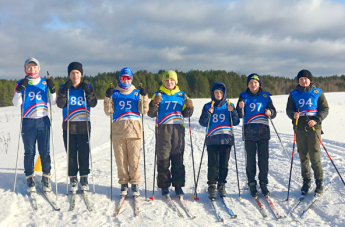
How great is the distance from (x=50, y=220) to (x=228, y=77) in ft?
234

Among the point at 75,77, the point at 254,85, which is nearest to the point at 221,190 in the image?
the point at 254,85

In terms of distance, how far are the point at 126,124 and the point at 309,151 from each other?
3318 millimetres

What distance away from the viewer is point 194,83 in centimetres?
6988

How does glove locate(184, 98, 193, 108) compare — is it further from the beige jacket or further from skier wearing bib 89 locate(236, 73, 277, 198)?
skier wearing bib 89 locate(236, 73, 277, 198)

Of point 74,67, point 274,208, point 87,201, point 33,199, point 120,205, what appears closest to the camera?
point 274,208

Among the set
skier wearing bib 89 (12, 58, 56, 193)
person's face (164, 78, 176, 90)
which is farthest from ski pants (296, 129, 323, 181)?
skier wearing bib 89 (12, 58, 56, 193)

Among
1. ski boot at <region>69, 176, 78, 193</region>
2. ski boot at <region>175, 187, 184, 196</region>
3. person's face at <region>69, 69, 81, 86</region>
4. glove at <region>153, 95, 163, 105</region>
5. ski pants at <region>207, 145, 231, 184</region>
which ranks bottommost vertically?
ski boot at <region>175, 187, 184, 196</region>

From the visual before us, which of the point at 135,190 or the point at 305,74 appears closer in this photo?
the point at 135,190

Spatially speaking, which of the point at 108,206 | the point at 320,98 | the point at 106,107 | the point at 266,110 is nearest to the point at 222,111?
the point at 266,110

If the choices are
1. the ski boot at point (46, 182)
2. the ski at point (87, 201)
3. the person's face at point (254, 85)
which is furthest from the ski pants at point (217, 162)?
the ski boot at point (46, 182)

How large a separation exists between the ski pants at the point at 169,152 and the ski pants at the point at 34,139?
206 centimetres

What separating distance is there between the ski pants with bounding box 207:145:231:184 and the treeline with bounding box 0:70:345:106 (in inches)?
2029

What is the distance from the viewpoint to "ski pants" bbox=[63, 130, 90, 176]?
4641mm

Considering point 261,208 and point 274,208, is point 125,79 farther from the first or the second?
point 274,208
